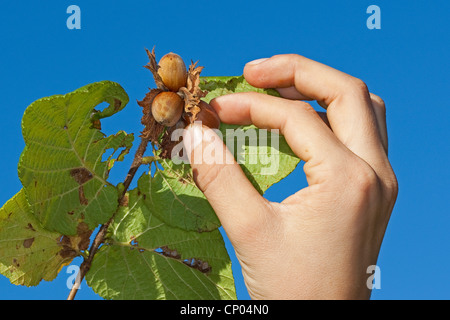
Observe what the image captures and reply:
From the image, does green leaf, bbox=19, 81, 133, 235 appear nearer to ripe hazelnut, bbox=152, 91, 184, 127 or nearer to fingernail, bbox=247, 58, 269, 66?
ripe hazelnut, bbox=152, 91, 184, 127

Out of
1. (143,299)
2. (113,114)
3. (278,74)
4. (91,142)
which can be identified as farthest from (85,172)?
(278,74)

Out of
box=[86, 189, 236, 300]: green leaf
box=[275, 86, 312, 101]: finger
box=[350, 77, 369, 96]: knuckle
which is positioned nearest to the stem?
box=[86, 189, 236, 300]: green leaf

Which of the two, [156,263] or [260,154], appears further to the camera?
[156,263]

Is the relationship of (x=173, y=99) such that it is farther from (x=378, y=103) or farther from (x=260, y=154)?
(x=378, y=103)

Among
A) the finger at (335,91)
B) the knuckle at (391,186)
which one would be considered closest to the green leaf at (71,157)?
the finger at (335,91)

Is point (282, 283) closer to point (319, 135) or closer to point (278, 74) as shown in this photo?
point (319, 135)

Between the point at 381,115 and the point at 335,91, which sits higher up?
the point at 335,91

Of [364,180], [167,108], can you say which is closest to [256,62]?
[167,108]
